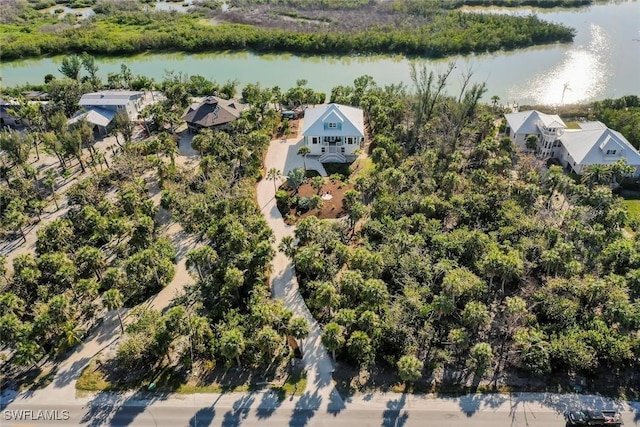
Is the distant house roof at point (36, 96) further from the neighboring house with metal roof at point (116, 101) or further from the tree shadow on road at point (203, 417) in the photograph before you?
the tree shadow on road at point (203, 417)

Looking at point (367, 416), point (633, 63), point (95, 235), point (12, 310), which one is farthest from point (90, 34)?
point (633, 63)

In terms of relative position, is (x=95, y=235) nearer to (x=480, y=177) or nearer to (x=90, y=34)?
(x=480, y=177)

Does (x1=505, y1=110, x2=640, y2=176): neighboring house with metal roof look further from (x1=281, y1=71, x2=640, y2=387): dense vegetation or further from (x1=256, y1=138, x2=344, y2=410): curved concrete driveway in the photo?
(x1=256, y1=138, x2=344, y2=410): curved concrete driveway

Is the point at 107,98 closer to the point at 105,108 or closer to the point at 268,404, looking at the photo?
the point at 105,108

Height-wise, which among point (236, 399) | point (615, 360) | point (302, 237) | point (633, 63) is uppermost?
point (633, 63)

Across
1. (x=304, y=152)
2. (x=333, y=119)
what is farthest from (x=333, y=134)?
(x=304, y=152)

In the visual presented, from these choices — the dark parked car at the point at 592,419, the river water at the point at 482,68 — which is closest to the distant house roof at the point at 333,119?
the river water at the point at 482,68
